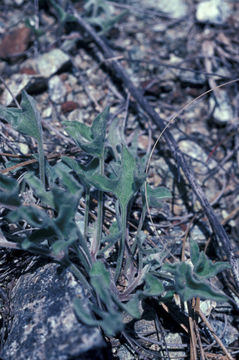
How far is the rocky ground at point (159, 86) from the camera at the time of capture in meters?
2.46

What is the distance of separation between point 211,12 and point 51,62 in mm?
1611

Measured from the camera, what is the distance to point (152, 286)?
169 centimetres

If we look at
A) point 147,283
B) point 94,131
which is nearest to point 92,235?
point 147,283

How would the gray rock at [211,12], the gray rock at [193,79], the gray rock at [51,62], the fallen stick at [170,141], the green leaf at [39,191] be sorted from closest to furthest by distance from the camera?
1. the green leaf at [39,191]
2. the fallen stick at [170,141]
3. the gray rock at [51,62]
4. the gray rock at [193,79]
5. the gray rock at [211,12]

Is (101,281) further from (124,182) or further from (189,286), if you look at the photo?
(124,182)

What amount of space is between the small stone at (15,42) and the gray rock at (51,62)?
19cm

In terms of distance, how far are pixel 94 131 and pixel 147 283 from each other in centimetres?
83

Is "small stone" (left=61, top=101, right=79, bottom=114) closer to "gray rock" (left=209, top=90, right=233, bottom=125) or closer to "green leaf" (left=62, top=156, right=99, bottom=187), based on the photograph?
"green leaf" (left=62, top=156, right=99, bottom=187)

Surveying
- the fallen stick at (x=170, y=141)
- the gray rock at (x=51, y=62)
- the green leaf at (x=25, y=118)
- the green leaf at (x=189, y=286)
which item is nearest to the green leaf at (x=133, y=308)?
the green leaf at (x=189, y=286)

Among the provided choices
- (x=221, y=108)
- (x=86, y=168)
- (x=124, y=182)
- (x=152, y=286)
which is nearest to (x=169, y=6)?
(x=221, y=108)

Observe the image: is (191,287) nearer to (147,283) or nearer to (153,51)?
(147,283)

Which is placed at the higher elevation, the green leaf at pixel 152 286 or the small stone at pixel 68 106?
the small stone at pixel 68 106

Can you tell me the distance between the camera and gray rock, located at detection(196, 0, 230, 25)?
11.1ft

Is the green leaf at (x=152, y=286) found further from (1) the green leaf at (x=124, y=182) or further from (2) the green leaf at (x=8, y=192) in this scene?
(2) the green leaf at (x=8, y=192)
